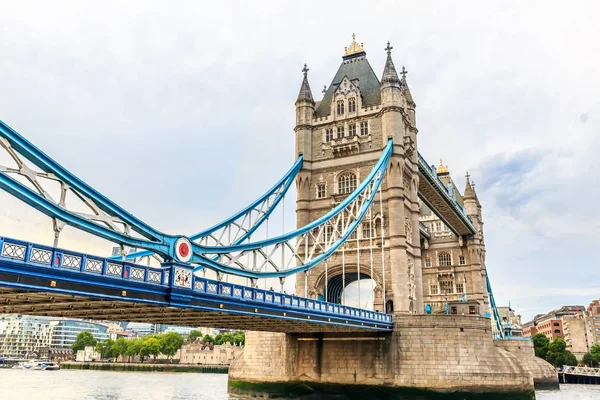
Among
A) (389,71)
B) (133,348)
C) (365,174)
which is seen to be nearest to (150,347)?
(133,348)

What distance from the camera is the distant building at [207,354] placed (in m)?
88.6

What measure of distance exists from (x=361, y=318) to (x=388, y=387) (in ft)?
15.8

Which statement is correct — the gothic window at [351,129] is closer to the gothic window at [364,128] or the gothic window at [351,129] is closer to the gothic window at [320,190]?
the gothic window at [364,128]

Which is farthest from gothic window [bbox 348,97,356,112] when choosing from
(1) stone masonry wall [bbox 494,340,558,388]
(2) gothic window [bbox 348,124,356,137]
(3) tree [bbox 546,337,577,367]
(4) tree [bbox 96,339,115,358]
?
(4) tree [bbox 96,339,115,358]

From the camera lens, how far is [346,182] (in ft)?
112

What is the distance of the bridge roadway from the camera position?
11.4 m

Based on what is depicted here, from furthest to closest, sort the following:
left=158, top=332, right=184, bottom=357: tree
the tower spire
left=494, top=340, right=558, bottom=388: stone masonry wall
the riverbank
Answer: left=158, top=332, right=184, bottom=357: tree, the riverbank, left=494, top=340, right=558, bottom=388: stone masonry wall, the tower spire

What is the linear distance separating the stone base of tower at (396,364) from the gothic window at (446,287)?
26663 millimetres

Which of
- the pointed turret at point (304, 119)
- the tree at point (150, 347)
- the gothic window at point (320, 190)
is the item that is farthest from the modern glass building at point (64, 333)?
the gothic window at point (320, 190)

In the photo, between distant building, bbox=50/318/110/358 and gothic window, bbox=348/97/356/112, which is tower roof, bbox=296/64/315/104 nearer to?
gothic window, bbox=348/97/356/112

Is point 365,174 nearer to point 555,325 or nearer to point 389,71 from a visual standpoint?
point 389,71

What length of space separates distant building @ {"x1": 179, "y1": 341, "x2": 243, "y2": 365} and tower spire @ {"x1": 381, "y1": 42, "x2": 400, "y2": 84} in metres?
63.3

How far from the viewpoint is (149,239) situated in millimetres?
15102

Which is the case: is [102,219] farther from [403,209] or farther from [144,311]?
[403,209]
